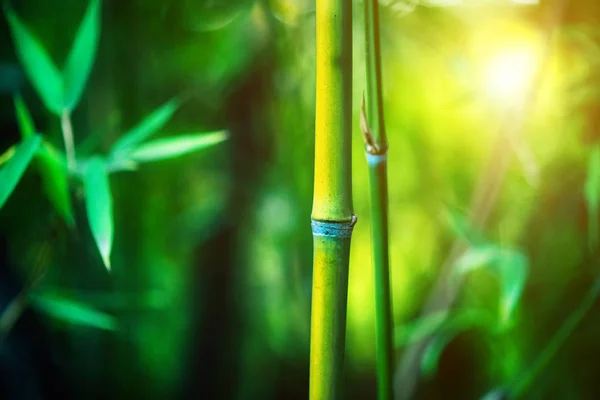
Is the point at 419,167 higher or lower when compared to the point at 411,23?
lower

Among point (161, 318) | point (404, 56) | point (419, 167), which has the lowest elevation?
point (161, 318)

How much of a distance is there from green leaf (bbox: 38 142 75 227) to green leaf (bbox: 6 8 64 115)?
0.04 meters

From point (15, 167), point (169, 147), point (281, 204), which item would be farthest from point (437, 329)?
point (15, 167)

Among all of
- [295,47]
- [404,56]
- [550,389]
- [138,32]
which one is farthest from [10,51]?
[550,389]

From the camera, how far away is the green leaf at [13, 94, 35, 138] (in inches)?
22.9

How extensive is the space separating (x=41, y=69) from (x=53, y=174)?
0.10m

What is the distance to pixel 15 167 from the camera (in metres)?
0.52

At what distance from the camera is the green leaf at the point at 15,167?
0.51 meters

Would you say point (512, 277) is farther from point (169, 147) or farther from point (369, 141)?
point (169, 147)

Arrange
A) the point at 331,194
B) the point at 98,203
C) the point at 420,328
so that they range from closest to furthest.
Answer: the point at 331,194, the point at 98,203, the point at 420,328

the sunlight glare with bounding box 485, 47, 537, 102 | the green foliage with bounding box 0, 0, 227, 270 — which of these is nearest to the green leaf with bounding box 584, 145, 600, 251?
the sunlight glare with bounding box 485, 47, 537, 102

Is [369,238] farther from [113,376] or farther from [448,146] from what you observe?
[113,376]

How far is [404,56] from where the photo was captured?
1.96ft

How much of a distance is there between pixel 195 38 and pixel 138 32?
59mm
